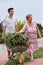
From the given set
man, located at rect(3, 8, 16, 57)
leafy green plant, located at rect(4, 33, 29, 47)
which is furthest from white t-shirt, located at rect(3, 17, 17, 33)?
leafy green plant, located at rect(4, 33, 29, 47)

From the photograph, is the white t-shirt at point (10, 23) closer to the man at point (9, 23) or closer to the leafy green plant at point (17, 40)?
the man at point (9, 23)

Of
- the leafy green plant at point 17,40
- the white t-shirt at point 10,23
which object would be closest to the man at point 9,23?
the white t-shirt at point 10,23

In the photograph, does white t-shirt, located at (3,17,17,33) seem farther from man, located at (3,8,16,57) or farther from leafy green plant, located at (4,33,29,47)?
leafy green plant, located at (4,33,29,47)

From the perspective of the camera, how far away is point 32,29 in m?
10.3

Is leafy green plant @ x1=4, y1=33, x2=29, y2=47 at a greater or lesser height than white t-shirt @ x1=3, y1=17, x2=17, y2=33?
lesser

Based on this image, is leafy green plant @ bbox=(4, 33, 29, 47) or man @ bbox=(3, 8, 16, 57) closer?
leafy green plant @ bbox=(4, 33, 29, 47)

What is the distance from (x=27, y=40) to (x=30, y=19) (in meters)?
0.74

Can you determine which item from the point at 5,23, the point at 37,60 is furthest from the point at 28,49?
the point at 5,23

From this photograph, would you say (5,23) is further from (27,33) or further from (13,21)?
(27,33)

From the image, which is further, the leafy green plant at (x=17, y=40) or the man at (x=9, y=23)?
the man at (x=9, y=23)

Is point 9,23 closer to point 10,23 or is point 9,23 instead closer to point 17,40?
point 10,23

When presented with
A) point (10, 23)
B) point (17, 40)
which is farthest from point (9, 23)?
point (17, 40)

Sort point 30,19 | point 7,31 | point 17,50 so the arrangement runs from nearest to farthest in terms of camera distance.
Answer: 1. point 17,50
2. point 30,19
3. point 7,31

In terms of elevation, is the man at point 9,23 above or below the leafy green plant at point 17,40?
above
